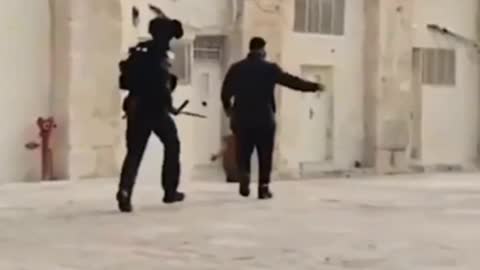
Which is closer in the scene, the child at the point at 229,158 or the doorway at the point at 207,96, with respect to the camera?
the child at the point at 229,158

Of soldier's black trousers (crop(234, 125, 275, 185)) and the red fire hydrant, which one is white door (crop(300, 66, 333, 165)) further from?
soldier's black trousers (crop(234, 125, 275, 185))

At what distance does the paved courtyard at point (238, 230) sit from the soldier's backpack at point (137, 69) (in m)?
1.29

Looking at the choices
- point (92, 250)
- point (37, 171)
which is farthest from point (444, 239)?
point (37, 171)

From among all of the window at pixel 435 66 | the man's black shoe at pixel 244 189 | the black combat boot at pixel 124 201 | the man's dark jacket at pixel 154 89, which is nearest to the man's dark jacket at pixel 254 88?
the man's black shoe at pixel 244 189

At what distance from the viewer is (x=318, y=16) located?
74.7ft

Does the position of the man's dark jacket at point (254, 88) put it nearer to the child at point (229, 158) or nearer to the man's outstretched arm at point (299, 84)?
the man's outstretched arm at point (299, 84)

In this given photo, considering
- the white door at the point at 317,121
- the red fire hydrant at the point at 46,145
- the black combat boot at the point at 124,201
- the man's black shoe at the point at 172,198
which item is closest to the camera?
the black combat boot at the point at 124,201

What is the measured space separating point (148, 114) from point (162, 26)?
2.98 ft

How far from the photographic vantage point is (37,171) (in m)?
18.4

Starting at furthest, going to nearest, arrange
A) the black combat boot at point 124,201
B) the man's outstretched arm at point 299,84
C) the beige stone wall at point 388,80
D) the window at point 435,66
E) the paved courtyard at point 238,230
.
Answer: the window at point 435,66, the beige stone wall at point 388,80, the man's outstretched arm at point 299,84, the black combat boot at point 124,201, the paved courtyard at point 238,230

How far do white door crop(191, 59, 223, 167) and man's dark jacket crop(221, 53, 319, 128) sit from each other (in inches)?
284

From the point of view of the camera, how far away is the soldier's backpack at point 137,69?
12094 mm

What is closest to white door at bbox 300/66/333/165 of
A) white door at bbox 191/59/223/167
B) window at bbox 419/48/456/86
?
white door at bbox 191/59/223/167

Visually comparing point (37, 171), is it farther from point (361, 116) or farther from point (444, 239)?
point (444, 239)
